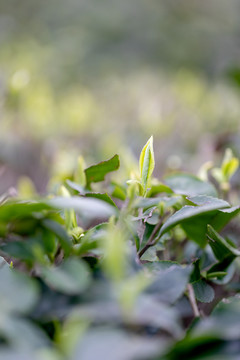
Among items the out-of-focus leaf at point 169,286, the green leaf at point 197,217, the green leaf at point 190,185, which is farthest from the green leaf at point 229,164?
the out-of-focus leaf at point 169,286

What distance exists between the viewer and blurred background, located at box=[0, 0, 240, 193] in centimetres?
212

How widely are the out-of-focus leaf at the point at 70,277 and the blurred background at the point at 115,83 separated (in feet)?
2.15

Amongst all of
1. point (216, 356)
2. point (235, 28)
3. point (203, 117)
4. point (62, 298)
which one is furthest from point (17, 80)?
point (235, 28)

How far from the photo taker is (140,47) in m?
5.12

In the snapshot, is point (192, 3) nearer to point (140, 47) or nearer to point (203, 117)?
point (140, 47)

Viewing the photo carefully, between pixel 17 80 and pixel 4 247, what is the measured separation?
1272mm

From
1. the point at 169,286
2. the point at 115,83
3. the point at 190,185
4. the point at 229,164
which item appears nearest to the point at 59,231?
the point at 169,286

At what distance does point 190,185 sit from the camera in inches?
37.8

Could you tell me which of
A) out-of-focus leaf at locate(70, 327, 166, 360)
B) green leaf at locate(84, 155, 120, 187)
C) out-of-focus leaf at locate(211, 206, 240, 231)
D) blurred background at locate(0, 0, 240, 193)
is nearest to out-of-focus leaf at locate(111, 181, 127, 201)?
green leaf at locate(84, 155, 120, 187)

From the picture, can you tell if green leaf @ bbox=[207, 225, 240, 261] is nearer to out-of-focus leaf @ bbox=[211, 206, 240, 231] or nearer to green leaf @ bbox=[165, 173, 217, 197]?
out-of-focus leaf @ bbox=[211, 206, 240, 231]

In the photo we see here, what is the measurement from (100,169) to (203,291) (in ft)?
0.95

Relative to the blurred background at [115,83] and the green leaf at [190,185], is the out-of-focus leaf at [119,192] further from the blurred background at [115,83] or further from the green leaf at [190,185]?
the blurred background at [115,83]

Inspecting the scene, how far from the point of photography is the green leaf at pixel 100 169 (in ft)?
2.72

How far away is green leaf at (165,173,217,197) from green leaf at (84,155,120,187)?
0.15 metres
